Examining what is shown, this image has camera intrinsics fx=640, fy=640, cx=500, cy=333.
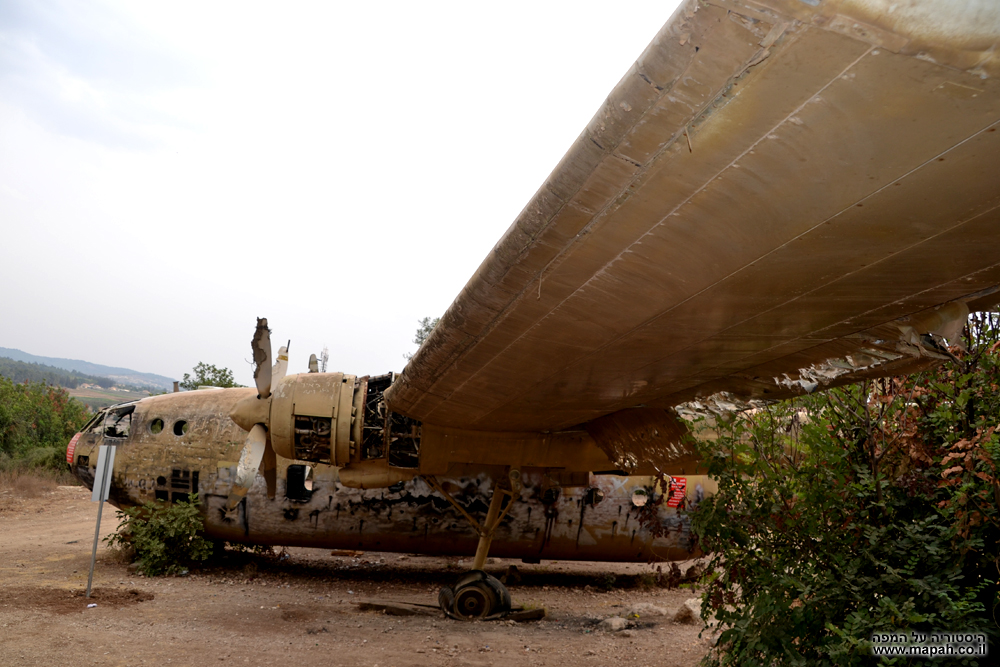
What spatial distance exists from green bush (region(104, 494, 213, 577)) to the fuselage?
156 millimetres

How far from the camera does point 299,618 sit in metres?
8.23

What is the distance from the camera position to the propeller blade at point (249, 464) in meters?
6.34

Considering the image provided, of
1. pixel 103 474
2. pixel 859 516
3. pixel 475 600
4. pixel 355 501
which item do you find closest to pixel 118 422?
pixel 103 474

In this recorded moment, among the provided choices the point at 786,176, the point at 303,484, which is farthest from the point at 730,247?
the point at 303,484

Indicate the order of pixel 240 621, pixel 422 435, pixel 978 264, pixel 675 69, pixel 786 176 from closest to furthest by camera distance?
pixel 675 69
pixel 786 176
pixel 978 264
pixel 422 435
pixel 240 621

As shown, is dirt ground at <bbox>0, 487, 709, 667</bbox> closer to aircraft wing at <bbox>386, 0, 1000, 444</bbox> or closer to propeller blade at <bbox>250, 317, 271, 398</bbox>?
propeller blade at <bbox>250, 317, 271, 398</bbox>

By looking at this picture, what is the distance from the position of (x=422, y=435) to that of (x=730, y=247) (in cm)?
544

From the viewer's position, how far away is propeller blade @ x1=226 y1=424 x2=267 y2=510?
6.34 m

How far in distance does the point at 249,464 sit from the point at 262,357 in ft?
3.73

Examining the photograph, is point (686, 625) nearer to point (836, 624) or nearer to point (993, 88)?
point (836, 624)

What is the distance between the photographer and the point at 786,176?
1.78 m

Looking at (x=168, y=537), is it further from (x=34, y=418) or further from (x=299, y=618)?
(x=34, y=418)

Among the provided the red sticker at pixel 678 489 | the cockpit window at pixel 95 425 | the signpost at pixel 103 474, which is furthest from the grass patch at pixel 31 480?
the red sticker at pixel 678 489

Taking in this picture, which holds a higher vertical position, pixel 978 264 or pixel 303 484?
pixel 978 264
